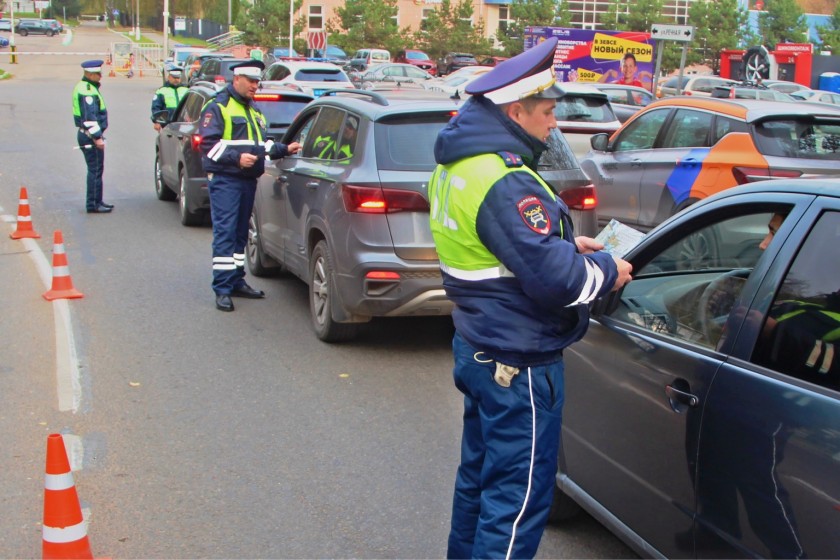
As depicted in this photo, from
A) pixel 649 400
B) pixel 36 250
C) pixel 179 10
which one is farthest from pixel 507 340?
pixel 179 10

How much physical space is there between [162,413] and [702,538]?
12.2 ft

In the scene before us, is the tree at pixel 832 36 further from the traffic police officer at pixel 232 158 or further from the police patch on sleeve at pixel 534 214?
the police patch on sleeve at pixel 534 214

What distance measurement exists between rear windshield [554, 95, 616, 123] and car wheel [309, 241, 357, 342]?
28.4 feet

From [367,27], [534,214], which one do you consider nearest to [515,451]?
[534,214]

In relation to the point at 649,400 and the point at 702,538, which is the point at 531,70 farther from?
the point at 702,538

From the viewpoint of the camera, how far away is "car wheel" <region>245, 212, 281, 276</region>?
31.3ft

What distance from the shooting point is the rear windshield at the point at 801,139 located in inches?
341

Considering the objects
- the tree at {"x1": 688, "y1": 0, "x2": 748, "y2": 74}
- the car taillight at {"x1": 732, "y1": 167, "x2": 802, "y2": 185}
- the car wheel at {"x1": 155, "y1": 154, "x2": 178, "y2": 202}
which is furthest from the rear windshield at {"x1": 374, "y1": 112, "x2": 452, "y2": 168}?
the tree at {"x1": 688, "y1": 0, "x2": 748, "y2": 74}

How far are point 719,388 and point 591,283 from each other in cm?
51

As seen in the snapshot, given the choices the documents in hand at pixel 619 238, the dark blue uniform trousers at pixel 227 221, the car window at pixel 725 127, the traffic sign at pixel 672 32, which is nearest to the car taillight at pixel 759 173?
the car window at pixel 725 127

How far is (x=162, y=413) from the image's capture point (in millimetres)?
5969

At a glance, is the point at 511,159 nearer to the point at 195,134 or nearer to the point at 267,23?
the point at 195,134

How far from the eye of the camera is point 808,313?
295 cm

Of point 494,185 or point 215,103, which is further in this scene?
point 215,103
